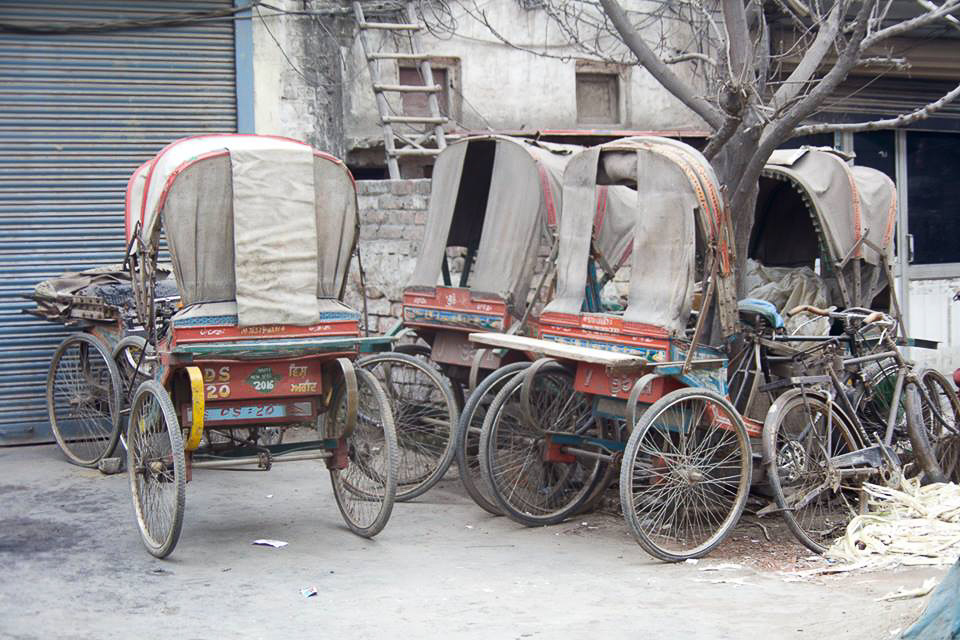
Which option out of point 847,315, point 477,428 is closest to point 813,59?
point 847,315

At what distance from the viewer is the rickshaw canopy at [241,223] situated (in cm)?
679

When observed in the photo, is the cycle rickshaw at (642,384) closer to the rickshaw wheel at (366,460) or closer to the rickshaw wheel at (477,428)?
the rickshaw wheel at (477,428)

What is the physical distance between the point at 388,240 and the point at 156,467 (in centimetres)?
416

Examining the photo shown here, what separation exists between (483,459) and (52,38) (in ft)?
18.1

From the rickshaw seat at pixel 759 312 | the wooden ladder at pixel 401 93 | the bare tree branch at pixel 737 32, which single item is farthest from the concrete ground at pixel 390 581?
the wooden ladder at pixel 401 93

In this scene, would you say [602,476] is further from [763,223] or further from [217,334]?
[763,223]

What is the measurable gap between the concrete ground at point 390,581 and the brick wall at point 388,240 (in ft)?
8.29

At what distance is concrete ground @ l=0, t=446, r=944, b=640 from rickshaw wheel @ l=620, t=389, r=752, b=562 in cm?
19

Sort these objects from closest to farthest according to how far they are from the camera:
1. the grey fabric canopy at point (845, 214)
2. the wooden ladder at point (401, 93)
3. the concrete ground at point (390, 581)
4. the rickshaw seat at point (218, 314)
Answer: the concrete ground at point (390, 581) → the rickshaw seat at point (218, 314) → the grey fabric canopy at point (845, 214) → the wooden ladder at point (401, 93)

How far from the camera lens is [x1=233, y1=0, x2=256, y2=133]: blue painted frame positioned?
10.7m

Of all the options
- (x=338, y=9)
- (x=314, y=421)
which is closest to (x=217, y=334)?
(x=314, y=421)

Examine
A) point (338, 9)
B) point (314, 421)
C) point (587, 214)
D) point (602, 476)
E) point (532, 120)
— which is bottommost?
point (602, 476)

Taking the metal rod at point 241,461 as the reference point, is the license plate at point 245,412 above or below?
above

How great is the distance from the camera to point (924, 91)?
14.2 metres
